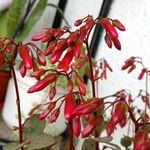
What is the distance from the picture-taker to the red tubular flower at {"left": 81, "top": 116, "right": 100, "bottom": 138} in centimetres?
46

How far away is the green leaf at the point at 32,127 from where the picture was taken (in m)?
0.62

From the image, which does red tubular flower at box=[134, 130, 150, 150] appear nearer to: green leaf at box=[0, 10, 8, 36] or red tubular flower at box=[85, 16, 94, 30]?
red tubular flower at box=[85, 16, 94, 30]

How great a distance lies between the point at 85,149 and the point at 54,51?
0.22 metres

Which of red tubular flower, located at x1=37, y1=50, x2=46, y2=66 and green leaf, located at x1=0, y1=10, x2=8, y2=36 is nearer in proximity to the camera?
red tubular flower, located at x1=37, y1=50, x2=46, y2=66

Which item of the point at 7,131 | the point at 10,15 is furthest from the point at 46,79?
the point at 10,15

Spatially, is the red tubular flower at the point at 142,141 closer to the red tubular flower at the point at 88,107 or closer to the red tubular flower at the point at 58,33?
the red tubular flower at the point at 88,107

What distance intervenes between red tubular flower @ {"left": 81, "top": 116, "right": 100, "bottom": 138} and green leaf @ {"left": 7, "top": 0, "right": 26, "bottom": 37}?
1.69m

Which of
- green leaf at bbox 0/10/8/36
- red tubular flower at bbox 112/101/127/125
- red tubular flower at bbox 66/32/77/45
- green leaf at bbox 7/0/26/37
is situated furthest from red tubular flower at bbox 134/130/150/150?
green leaf at bbox 0/10/8/36

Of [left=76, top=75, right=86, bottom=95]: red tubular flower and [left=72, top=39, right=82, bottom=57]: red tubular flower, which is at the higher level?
[left=72, top=39, right=82, bottom=57]: red tubular flower

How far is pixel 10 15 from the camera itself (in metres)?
2.14

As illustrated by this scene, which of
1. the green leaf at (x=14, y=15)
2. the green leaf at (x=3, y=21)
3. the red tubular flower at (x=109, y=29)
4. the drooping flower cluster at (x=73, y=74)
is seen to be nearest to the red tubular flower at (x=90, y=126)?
the drooping flower cluster at (x=73, y=74)

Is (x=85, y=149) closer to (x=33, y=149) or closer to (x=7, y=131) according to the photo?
(x=33, y=149)

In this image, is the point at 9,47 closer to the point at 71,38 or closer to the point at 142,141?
the point at 71,38

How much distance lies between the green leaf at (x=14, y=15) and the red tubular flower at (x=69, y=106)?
1670 millimetres
